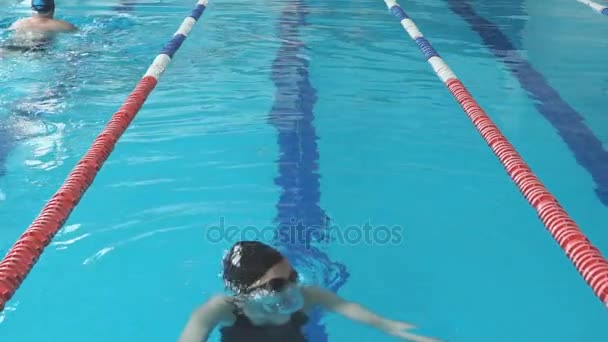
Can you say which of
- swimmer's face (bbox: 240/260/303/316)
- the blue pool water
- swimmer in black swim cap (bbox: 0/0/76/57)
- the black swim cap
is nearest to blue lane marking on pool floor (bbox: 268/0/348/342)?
the blue pool water

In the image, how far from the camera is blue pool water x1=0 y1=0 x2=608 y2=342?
9.07 ft

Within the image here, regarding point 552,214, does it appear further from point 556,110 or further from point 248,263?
point 556,110

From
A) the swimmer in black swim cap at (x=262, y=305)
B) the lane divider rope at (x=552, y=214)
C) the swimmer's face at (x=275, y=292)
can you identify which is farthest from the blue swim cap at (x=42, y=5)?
the swimmer's face at (x=275, y=292)

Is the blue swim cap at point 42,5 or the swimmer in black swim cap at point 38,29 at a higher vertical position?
the blue swim cap at point 42,5

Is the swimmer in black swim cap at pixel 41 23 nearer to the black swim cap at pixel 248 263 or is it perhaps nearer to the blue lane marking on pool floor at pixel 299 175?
the blue lane marking on pool floor at pixel 299 175

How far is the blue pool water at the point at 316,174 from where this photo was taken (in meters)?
2.76

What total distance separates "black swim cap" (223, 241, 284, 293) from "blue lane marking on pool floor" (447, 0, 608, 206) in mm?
1970

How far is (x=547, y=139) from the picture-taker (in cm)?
420

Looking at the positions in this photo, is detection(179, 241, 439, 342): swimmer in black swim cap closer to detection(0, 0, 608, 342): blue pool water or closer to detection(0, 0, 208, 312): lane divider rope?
detection(0, 0, 608, 342): blue pool water

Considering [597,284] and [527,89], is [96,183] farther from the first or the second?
[527,89]

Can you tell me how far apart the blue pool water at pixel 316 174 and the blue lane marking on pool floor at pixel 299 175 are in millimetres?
12

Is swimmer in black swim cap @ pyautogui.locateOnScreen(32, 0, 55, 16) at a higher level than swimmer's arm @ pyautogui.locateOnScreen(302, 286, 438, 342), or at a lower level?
lower

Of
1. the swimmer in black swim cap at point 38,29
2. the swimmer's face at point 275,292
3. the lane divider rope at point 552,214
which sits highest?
the lane divider rope at point 552,214

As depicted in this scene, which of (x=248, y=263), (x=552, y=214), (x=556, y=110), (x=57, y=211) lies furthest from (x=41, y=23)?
(x=552, y=214)
